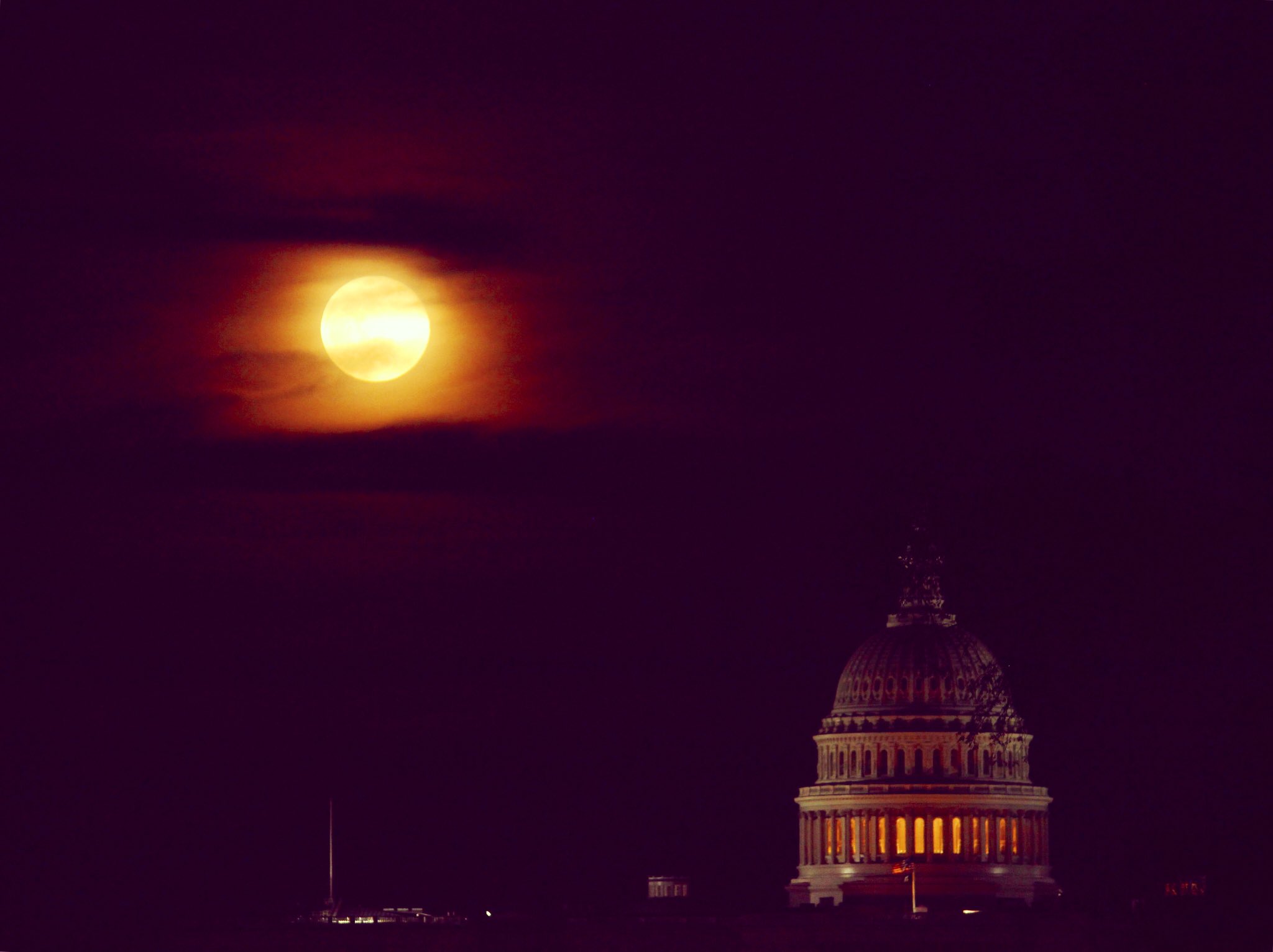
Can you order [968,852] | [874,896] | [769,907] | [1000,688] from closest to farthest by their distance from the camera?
[1000,688], [769,907], [874,896], [968,852]

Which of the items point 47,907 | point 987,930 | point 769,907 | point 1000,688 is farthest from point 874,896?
point 1000,688

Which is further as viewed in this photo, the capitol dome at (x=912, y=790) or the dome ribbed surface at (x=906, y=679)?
the dome ribbed surface at (x=906, y=679)

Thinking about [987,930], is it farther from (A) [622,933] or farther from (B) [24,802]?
(B) [24,802]

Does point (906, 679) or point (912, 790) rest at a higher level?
point (906, 679)

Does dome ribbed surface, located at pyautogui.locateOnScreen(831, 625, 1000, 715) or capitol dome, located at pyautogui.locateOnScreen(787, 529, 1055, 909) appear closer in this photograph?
capitol dome, located at pyautogui.locateOnScreen(787, 529, 1055, 909)

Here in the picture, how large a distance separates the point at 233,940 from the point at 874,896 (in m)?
82.2

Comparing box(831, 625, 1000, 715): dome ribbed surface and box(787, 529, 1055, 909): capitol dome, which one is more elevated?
box(831, 625, 1000, 715): dome ribbed surface

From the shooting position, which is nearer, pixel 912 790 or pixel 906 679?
pixel 912 790

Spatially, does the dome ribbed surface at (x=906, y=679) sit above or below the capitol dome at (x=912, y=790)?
above

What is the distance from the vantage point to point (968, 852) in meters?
187

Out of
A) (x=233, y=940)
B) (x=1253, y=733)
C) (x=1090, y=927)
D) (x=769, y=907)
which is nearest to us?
(x=1253, y=733)

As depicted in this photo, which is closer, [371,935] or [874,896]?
[371,935]

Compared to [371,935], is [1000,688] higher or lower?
higher

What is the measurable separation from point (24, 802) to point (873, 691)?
139 m
